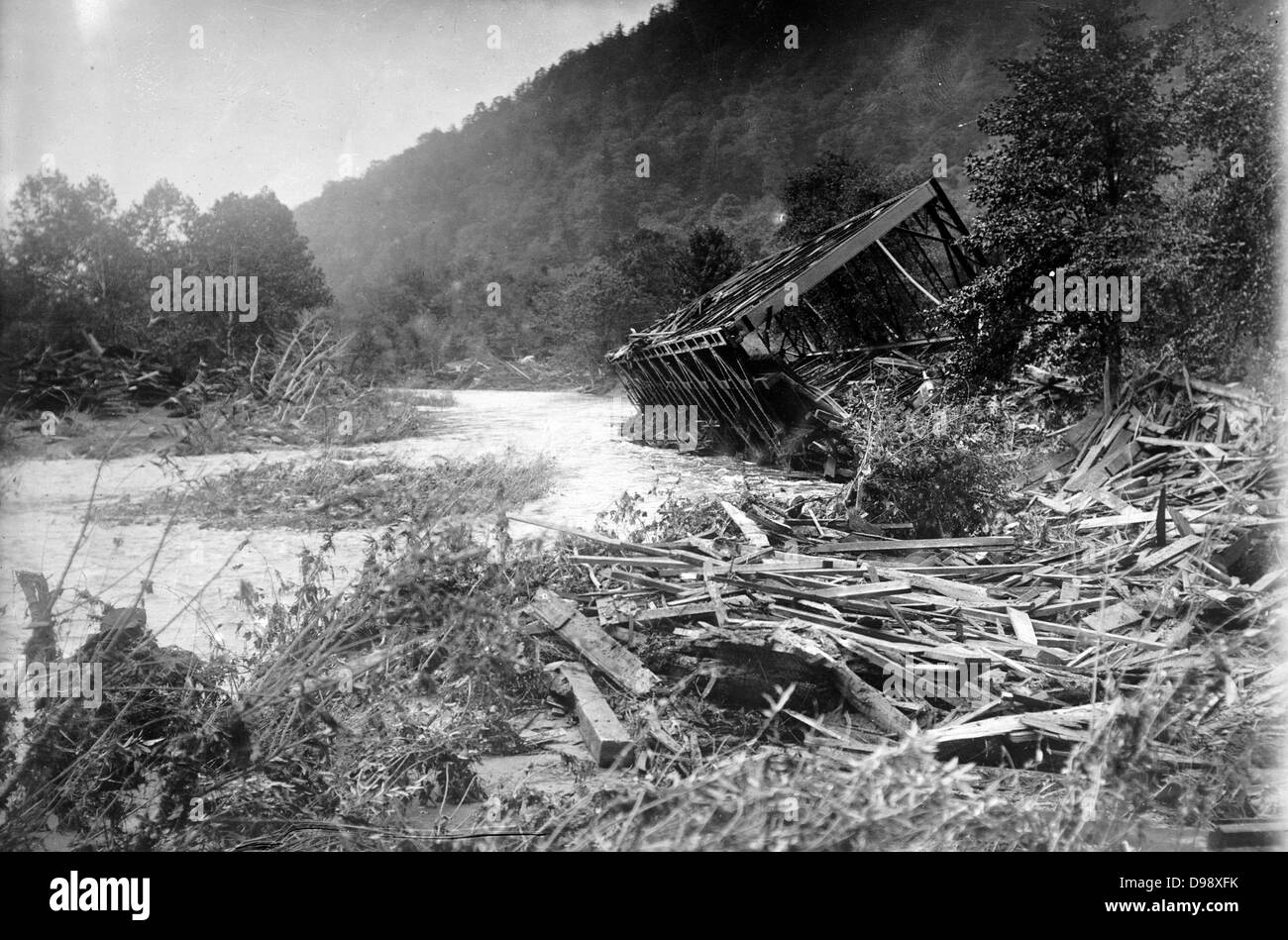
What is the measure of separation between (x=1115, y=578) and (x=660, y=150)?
681cm

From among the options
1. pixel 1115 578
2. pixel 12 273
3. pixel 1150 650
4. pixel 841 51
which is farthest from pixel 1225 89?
pixel 12 273

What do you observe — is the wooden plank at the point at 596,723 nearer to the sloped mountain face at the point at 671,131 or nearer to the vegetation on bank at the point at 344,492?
the vegetation on bank at the point at 344,492

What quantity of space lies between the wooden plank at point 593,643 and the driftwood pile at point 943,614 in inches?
0.5

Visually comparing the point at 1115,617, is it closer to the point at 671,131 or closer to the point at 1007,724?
the point at 1007,724

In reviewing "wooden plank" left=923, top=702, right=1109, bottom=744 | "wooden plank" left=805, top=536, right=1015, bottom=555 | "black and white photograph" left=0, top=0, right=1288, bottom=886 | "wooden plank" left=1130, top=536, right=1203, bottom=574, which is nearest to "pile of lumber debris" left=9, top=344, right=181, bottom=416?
"black and white photograph" left=0, top=0, right=1288, bottom=886

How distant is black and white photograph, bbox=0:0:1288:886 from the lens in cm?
308

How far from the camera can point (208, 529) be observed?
231 inches

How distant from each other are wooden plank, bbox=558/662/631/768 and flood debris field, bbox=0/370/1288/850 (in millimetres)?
21

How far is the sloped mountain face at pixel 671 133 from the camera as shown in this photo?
19.5ft

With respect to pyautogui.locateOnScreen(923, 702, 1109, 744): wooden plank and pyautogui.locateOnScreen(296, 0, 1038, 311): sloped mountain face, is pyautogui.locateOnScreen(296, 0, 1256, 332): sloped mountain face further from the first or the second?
pyautogui.locateOnScreen(923, 702, 1109, 744): wooden plank

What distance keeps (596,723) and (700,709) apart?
627 mm

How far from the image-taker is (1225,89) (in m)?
8.63

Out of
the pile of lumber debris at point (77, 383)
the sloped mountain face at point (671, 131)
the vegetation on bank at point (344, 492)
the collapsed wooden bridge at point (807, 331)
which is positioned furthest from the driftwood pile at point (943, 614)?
the sloped mountain face at point (671, 131)

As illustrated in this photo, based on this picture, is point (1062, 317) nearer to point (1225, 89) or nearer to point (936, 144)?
point (936, 144)
